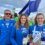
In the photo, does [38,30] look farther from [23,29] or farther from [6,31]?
[6,31]

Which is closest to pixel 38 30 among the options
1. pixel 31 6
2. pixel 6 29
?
pixel 6 29

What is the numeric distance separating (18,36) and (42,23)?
1.58 ft

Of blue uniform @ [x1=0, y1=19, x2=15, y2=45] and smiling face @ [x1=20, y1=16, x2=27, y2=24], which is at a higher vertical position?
smiling face @ [x1=20, y1=16, x2=27, y2=24]

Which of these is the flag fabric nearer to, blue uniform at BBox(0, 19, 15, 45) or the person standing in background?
blue uniform at BBox(0, 19, 15, 45)

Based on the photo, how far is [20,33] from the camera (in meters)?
3.58

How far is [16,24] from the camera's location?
360cm

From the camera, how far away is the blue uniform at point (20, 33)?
357 cm

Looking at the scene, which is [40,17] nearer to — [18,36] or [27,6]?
[18,36]

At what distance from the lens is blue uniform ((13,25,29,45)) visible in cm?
357

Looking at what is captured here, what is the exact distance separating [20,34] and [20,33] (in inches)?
0.7

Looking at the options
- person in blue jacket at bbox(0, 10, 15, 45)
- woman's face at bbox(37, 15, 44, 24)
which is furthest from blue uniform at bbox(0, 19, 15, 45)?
woman's face at bbox(37, 15, 44, 24)

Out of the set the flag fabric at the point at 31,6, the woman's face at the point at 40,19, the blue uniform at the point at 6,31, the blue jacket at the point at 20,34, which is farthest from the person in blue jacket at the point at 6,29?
the flag fabric at the point at 31,6

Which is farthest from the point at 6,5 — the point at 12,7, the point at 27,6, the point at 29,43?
the point at 29,43

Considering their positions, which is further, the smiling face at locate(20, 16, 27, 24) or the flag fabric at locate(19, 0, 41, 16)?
the flag fabric at locate(19, 0, 41, 16)
